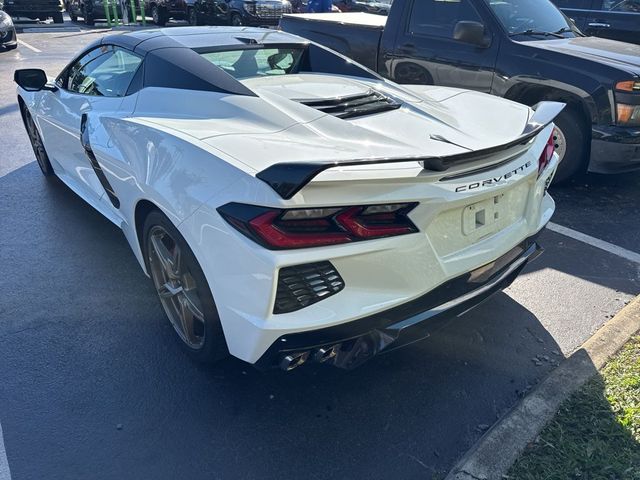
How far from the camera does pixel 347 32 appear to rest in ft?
21.2

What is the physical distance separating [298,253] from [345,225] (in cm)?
21

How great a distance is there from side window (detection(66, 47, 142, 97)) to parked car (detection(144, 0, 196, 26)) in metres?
16.0

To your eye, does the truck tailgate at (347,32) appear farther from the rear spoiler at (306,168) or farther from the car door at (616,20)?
the rear spoiler at (306,168)

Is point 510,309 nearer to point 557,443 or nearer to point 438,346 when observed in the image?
point 438,346

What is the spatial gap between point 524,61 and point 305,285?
408cm

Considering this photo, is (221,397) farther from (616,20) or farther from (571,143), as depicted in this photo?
(616,20)

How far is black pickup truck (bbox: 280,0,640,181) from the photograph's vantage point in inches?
182

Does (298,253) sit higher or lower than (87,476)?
higher

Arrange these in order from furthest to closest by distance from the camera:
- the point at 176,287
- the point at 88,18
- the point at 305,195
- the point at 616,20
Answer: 1. the point at 88,18
2. the point at 616,20
3. the point at 176,287
4. the point at 305,195

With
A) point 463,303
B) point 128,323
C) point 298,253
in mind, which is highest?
point 298,253

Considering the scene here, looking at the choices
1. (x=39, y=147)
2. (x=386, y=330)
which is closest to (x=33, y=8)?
(x=39, y=147)

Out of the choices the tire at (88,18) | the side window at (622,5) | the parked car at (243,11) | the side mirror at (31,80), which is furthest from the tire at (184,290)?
the tire at (88,18)

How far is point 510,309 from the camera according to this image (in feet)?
10.8

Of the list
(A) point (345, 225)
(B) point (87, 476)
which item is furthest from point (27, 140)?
(A) point (345, 225)
